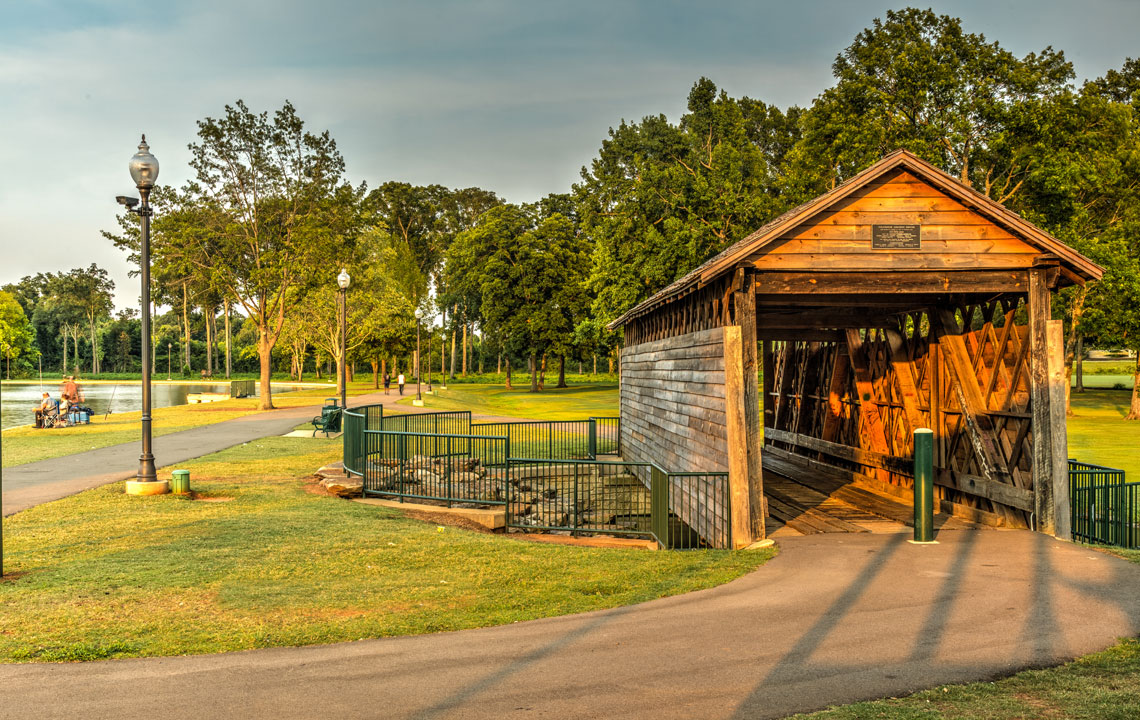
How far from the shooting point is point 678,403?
15.6 m

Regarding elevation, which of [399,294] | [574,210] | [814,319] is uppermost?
[574,210]

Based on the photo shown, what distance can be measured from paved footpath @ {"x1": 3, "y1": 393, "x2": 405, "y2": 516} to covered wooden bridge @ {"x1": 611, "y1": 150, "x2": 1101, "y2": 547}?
35.5 feet

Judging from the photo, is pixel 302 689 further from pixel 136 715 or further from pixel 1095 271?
pixel 1095 271

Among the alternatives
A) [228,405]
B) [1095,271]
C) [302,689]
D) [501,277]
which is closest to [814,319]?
[1095,271]

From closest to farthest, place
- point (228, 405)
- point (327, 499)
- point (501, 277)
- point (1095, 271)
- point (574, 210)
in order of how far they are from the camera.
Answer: point (1095, 271), point (327, 499), point (228, 405), point (501, 277), point (574, 210)

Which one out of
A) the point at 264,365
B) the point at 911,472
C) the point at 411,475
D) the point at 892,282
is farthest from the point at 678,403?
the point at 264,365

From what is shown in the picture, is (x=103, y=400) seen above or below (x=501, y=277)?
below

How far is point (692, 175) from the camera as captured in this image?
39.7m

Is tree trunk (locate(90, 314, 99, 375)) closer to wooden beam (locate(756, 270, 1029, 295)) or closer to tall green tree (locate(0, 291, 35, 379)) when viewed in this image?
tall green tree (locate(0, 291, 35, 379))

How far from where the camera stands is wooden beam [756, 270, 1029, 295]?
1129 cm

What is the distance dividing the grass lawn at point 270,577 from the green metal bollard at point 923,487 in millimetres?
2206

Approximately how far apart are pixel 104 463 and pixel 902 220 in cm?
1686

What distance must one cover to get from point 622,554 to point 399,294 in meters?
57.0

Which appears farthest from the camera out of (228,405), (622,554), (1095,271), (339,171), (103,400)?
(103,400)
